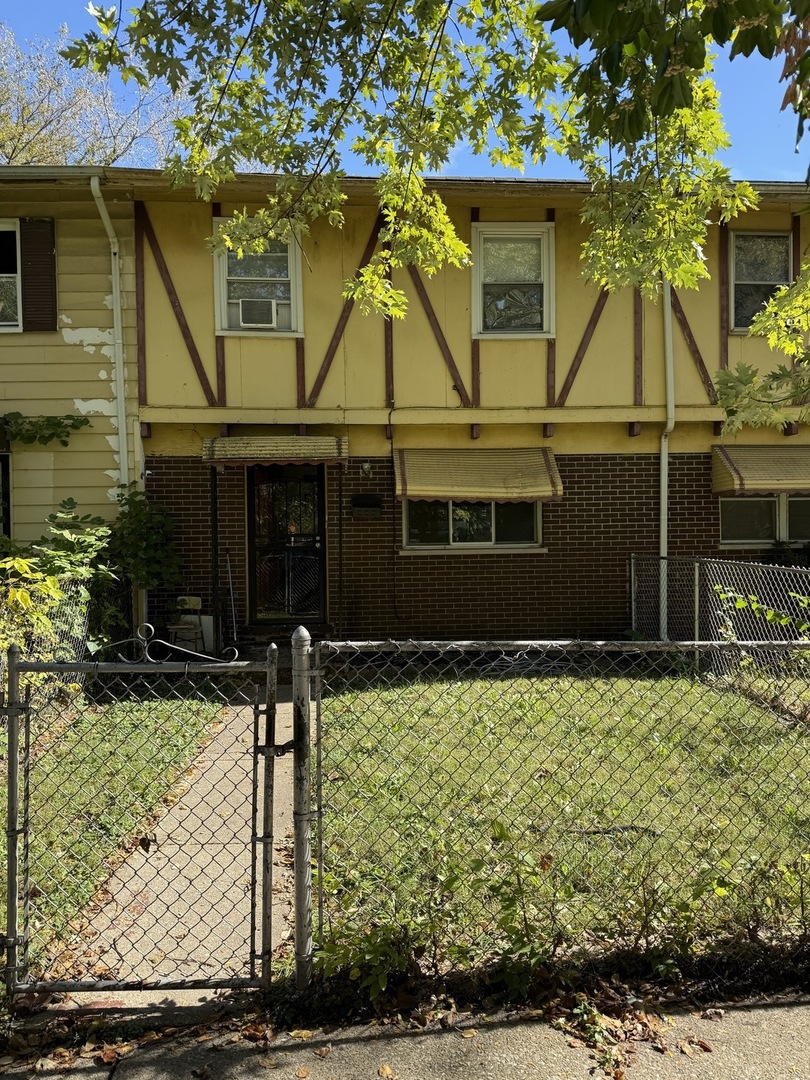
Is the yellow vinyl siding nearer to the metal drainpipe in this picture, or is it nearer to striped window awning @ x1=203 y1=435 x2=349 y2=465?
striped window awning @ x1=203 y1=435 x2=349 y2=465

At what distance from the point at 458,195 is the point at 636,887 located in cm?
843

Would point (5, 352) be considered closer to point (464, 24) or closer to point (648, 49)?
point (464, 24)

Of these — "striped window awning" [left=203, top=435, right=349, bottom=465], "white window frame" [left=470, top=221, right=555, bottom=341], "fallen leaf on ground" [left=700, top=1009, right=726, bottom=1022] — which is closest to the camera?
"fallen leaf on ground" [left=700, top=1009, right=726, bottom=1022]

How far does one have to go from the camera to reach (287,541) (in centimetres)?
1038

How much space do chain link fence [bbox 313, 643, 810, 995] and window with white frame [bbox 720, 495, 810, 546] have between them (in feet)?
14.5

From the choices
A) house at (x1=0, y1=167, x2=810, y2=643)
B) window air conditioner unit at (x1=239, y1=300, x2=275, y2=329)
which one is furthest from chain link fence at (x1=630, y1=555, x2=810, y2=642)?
window air conditioner unit at (x1=239, y1=300, x2=275, y2=329)

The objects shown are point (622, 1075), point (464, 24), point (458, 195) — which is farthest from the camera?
point (458, 195)

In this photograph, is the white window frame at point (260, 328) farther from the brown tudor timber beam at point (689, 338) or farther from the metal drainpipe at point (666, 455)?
the brown tudor timber beam at point (689, 338)

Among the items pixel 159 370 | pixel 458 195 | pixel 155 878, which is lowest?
pixel 155 878

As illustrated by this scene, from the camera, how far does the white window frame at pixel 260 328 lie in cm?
968

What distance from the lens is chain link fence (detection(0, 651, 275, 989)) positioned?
110 inches

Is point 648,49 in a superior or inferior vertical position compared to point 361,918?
superior

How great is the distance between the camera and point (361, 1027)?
105 inches

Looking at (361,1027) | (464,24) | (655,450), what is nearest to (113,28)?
(464,24)
